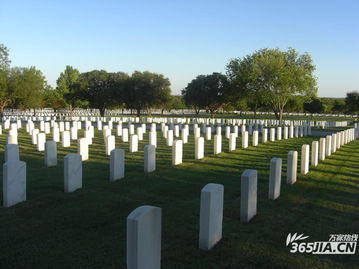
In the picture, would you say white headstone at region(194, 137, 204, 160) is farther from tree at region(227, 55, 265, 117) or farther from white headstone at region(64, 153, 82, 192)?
tree at region(227, 55, 265, 117)

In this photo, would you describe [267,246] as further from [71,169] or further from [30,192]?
[30,192]

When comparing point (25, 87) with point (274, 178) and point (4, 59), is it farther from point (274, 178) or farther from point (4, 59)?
point (274, 178)

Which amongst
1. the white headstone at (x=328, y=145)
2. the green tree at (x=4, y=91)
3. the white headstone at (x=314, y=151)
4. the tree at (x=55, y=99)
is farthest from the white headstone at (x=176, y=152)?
the tree at (x=55, y=99)

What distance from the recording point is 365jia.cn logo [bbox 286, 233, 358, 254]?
15.6ft

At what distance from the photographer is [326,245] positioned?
4.91 m

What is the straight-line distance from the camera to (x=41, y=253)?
14.4 ft

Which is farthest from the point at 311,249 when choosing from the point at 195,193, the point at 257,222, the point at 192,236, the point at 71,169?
the point at 71,169

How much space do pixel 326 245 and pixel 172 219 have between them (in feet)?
7.69

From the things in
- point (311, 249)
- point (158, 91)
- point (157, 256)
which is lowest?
point (311, 249)

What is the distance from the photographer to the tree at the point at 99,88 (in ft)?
172

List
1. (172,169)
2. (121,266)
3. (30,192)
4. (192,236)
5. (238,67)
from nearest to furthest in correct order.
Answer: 1. (121,266)
2. (192,236)
3. (30,192)
4. (172,169)
5. (238,67)

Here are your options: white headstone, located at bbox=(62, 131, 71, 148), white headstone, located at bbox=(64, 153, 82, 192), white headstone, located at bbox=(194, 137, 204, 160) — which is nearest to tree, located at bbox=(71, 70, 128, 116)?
white headstone, located at bbox=(62, 131, 71, 148)

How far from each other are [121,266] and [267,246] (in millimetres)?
2000

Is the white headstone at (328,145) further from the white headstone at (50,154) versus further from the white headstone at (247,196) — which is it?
the white headstone at (50,154)
